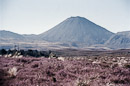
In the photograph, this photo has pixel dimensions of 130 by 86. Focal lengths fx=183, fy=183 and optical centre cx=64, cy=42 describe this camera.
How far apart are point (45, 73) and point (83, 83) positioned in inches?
162

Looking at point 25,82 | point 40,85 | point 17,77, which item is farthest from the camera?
point 17,77

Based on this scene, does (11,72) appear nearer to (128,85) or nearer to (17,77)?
(17,77)

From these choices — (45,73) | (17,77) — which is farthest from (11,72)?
(45,73)

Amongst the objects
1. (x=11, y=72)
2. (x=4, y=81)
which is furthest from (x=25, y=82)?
(x=11, y=72)

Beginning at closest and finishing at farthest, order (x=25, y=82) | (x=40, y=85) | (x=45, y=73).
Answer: (x=40, y=85) < (x=25, y=82) < (x=45, y=73)

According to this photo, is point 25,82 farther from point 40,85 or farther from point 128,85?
point 128,85

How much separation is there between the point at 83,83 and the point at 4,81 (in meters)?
4.43

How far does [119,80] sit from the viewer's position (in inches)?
443

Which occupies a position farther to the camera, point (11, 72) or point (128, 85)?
point (11, 72)

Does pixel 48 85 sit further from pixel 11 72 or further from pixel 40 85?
pixel 11 72

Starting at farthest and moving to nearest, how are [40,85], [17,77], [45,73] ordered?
[45,73], [17,77], [40,85]

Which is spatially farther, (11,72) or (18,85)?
(11,72)

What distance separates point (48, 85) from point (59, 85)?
22.7 inches

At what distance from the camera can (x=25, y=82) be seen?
9852mm
